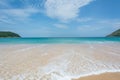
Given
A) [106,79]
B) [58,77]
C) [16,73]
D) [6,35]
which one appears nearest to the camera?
[106,79]

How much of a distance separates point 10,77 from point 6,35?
423ft

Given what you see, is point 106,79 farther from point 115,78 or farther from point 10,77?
point 10,77

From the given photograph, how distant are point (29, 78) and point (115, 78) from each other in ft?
11.4

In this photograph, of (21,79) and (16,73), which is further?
(16,73)

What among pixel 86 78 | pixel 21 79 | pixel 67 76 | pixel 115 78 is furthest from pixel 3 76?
pixel 115 78

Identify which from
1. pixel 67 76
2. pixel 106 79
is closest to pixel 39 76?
pixel 67 76

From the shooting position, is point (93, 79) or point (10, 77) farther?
point (10, 77)

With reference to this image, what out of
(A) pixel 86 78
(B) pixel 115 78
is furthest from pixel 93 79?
(B) pixel 115 78

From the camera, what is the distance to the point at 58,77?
5.22 meters

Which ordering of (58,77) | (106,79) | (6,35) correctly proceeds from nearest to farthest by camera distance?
1. (106,79)
2. (58,77)
3. (6,35)

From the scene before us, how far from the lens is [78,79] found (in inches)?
197

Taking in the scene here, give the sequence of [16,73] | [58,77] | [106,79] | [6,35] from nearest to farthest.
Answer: [106,79]
[58,77]
[16,73]
[6,35]

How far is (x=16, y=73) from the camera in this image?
5.75 meters

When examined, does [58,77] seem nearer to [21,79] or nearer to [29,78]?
[29,78]
